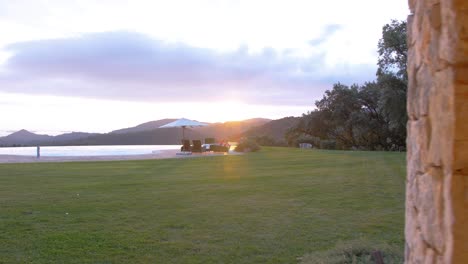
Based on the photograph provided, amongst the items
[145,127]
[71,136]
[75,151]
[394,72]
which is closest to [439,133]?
[394,72]

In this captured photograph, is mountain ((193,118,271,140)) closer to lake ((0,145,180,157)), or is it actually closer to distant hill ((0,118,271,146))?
distant hill ((0,118,271,146))

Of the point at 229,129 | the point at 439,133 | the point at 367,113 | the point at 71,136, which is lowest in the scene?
the point at 439,133

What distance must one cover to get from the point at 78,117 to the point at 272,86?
12.5 m

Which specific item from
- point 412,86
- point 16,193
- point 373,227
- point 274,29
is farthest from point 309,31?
point 412,86

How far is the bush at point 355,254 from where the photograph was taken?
4.74 meters

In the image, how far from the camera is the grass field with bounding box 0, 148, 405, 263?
5414mm

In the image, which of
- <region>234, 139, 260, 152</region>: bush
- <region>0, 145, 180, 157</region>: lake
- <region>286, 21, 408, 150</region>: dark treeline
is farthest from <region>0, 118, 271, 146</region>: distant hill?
<region>286, 21, 408, 150</region>: dark treeline

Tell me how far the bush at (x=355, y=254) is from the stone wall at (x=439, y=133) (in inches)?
92.3

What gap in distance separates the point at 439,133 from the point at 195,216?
18.2 feet

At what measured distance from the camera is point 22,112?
85.6 feet

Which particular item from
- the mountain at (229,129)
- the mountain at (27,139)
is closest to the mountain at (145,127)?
the mountain at (229,129)

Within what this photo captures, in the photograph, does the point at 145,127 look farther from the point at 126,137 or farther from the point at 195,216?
the point at 195,216

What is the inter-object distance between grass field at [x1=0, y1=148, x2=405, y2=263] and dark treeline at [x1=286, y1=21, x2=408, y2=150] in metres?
9.03

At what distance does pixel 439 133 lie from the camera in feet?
6.55
